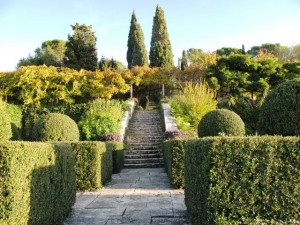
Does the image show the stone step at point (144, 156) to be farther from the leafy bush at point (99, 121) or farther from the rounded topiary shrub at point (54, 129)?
the rounded topiary shrub at point (54, 129)

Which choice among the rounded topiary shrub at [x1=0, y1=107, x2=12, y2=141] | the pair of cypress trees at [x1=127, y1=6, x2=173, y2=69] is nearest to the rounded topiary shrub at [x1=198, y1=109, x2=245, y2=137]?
the rounded topiary shrub at [x1=0, y1=107, x2=12, y2=141]

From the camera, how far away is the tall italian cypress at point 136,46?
33.2 metres

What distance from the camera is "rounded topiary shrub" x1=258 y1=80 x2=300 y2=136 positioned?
18.3ft

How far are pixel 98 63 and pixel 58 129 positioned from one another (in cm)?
2048

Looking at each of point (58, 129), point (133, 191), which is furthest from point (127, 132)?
point (133, 191)

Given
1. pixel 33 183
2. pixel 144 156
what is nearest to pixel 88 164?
pixel 33 183

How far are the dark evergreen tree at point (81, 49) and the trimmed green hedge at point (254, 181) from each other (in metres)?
24.7

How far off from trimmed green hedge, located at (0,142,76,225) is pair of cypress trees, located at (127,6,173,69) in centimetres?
2561

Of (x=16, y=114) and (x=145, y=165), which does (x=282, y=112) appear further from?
(x=16, y=114)

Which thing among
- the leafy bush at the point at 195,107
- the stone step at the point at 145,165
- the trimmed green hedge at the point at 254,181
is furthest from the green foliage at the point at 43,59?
the trimmed green hedge at the point at 254,181

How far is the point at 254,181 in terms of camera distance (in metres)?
3.66

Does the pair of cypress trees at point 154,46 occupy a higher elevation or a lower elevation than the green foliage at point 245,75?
higher

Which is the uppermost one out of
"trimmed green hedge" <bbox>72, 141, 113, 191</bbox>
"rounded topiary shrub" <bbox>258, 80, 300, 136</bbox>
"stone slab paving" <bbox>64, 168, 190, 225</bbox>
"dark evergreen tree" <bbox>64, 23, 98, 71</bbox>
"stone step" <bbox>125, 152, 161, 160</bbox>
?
"dark evergreen tree" <bbox>64, 23, 98, 71</bbox>

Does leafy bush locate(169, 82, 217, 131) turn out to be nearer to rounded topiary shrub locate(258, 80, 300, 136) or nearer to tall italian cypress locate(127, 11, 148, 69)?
rounded topiary shrub locate(258, 80, 300, 136)
